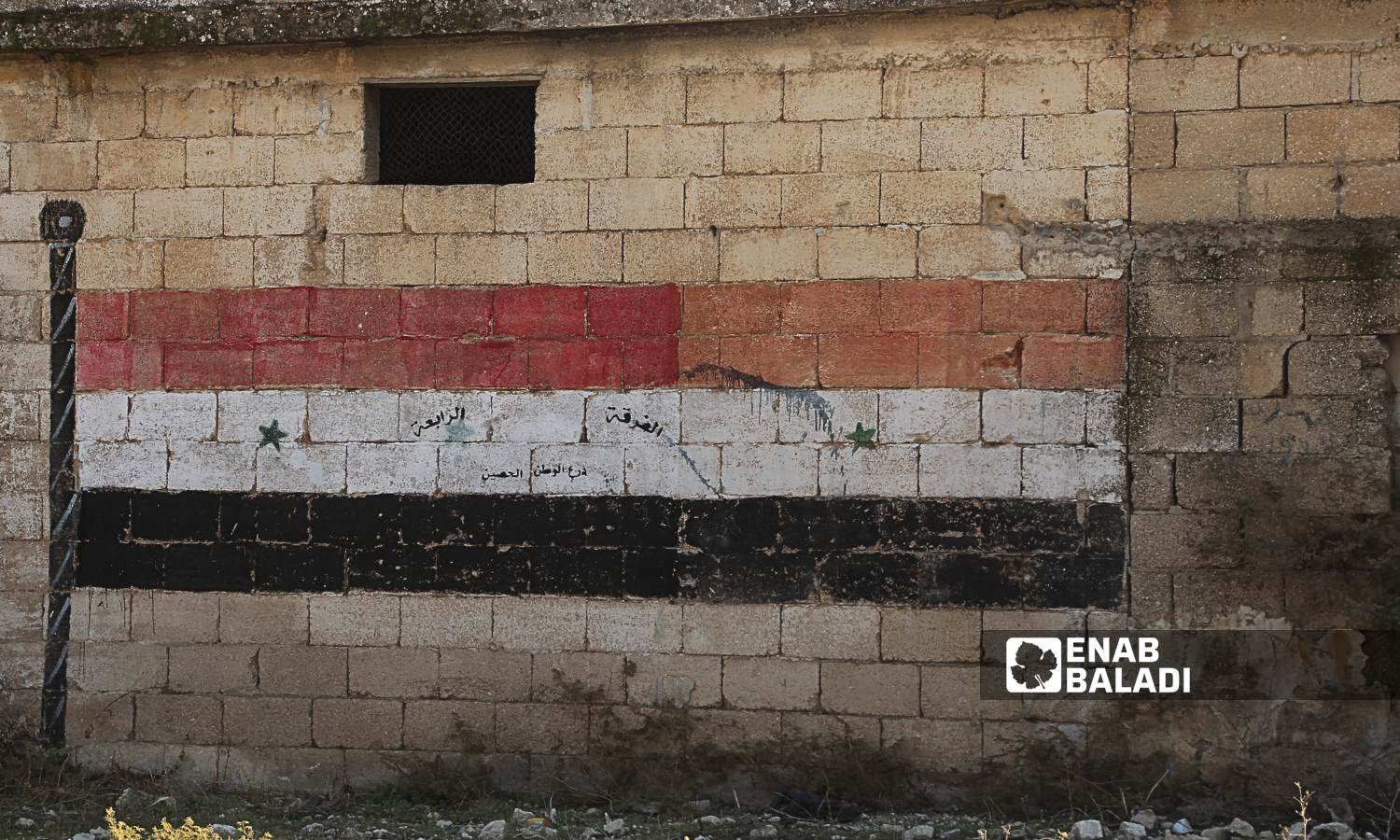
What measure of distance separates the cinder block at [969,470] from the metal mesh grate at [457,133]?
2112 mm

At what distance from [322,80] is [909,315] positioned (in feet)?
9.02

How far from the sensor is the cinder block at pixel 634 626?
226 inches

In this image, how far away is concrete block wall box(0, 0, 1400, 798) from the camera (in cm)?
535

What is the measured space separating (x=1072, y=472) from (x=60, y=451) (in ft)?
14.5

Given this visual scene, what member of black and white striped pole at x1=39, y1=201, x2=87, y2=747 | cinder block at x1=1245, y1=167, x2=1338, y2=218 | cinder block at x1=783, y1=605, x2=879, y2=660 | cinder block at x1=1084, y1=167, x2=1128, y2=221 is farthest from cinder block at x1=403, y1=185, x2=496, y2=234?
cinder block at x1=1245, y1=167, x2=1338, y2=218

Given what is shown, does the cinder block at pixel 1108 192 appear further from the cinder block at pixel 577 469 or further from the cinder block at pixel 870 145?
the cinder block at pixel 577 469

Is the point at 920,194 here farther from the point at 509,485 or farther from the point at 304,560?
the point at 304,560

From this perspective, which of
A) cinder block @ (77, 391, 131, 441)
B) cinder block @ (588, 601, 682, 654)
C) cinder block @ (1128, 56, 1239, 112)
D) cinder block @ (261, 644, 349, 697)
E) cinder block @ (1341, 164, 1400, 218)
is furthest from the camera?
cinder block @ (77, 391, 131, 441)

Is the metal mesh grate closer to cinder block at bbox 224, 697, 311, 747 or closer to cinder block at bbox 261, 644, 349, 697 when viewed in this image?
cinder block at bbox 261, 644, 349, 697

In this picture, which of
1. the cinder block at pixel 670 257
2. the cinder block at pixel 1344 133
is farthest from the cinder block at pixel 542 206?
the cinder block at pixel 1344 133

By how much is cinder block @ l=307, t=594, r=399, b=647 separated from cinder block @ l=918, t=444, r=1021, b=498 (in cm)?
232

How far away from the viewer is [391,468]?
19.5 feet

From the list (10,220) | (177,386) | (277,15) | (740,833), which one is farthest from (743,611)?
(10,220)

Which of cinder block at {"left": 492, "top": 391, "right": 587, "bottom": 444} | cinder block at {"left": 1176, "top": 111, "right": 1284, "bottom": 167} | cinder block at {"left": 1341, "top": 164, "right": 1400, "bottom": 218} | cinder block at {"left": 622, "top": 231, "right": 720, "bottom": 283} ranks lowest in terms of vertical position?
cinder block at {"left": 492, "top": 391, "right": 587, "bottom": 444}
